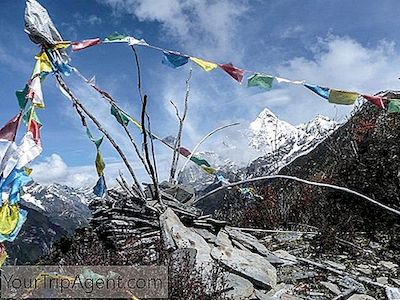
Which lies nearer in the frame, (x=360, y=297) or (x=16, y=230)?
(x=16, y=230)

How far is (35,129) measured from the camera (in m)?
5.14

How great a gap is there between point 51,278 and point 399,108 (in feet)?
16.9

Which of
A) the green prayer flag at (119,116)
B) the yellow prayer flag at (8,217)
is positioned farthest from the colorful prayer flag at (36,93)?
the green prayer flag at (119,116)

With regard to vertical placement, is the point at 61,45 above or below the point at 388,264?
above

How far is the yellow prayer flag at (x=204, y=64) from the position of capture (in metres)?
6.65

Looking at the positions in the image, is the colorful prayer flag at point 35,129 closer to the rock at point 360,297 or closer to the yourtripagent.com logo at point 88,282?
the yourtripagent.com logo at point 88,282

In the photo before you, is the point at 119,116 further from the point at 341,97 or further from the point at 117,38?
the point at 341,97

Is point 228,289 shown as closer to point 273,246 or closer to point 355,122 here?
point 273,246

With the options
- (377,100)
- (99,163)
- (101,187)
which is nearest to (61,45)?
(99,163)

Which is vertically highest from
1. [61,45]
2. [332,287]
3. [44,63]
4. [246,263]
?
[61,45]

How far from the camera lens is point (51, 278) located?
429 cm

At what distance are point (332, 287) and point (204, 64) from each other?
3712mm

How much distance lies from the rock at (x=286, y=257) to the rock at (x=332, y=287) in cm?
85

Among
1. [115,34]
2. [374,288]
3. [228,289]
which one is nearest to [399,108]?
[374,288]
